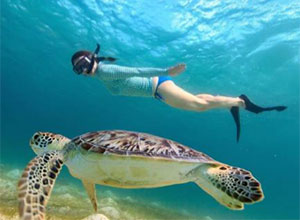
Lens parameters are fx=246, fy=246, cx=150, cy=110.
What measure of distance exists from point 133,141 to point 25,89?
45.3 metres

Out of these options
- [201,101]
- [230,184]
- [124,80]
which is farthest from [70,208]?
[230,184]

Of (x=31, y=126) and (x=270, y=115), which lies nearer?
(x=270, y=115)

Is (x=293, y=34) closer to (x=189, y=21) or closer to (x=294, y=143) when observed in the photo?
(x=189, y=21)

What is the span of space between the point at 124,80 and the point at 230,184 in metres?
4.19

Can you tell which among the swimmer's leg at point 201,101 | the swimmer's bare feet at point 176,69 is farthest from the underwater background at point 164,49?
the swimmer's bare feet at point 176,69

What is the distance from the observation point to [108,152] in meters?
2.84

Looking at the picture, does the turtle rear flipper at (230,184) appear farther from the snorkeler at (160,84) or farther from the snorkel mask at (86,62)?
the snorkel mask at (86,62)

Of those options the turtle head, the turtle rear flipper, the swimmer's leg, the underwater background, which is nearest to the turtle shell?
the turtle rear flipper

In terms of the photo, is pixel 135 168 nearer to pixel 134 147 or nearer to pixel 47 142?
pixel 134 147

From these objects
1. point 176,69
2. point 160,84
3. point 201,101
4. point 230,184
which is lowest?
point 230,184

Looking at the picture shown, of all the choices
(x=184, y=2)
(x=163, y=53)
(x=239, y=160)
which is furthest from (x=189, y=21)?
(x=239, y=160)

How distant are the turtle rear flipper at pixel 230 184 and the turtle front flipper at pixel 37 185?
1.68 m

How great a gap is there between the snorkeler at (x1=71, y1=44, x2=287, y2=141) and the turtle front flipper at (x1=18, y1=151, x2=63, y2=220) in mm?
2982

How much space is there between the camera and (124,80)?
20.5 ft
